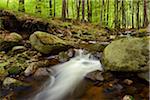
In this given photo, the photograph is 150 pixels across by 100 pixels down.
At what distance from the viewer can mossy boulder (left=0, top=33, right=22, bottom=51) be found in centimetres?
1048

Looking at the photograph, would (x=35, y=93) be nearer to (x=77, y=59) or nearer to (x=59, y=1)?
(x=77, y=59)

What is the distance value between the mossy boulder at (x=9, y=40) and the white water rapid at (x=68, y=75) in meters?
2.52

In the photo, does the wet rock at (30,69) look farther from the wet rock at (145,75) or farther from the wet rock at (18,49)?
the wet rock at (145,75)

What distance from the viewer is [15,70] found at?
337 inches

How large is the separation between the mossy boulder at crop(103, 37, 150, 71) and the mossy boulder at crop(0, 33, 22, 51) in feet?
13.8

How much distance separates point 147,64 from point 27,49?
4891 millimetres

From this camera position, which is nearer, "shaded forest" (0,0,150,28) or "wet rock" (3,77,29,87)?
"wet rock" (3,77,29,87)

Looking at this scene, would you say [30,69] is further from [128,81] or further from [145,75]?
[145,75]

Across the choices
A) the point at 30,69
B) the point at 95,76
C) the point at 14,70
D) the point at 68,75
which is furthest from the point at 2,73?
the point at 95,76

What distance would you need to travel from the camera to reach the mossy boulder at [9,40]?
10.5 meters

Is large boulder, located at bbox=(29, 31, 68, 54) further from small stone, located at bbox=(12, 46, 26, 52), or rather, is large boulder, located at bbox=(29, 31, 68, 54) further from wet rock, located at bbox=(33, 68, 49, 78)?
wet rock, located at bbox=(33, 68, 49, 78)

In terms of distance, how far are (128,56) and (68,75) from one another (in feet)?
6.69

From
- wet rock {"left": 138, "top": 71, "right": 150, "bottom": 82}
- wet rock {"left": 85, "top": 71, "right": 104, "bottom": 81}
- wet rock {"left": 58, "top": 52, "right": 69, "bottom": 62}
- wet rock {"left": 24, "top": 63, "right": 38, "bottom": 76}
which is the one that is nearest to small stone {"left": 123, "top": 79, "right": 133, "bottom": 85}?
wet rock {"left": 138, "top": 71, "right": 150, "bottom": 82}

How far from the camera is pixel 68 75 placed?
8.55 meters
